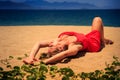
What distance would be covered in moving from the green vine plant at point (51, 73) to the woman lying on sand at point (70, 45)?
16cm

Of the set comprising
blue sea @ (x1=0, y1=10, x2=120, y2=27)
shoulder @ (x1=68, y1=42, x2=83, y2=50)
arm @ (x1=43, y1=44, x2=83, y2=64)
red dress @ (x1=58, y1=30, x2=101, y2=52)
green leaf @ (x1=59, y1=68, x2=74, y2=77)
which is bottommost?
green leaf @ (x1=59, y1=68, x2=74, y2=77)

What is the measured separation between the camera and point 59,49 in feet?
8.32

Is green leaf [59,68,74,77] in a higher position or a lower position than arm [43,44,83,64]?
lower

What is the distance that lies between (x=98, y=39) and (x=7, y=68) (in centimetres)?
128

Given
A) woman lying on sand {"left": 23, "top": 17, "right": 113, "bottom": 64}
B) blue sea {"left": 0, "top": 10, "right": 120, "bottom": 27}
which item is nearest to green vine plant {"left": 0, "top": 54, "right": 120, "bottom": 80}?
woman lying on sand {"left": 23, "top": 17, "right": 113, "bottom": 64}

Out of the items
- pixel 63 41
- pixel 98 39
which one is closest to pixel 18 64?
pixel 63 41

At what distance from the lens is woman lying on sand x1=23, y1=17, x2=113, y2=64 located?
2461mm

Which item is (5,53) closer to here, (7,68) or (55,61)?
(7,68)

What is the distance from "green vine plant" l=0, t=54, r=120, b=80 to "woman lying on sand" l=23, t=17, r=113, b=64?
0.16 metres

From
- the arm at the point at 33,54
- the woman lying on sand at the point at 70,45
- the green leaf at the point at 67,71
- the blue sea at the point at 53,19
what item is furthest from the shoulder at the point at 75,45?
the blue sea at the point at 53,19

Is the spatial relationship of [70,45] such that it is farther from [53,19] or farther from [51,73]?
[53,19]

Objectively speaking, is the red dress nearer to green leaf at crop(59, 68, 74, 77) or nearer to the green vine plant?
the green vine plant

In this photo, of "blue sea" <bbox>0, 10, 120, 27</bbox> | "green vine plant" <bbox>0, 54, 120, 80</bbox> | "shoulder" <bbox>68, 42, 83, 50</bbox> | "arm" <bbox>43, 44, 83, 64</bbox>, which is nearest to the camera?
"green vine plant" <bbox>0, 54, 120, 80</bbox>

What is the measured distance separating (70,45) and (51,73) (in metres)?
0.55
